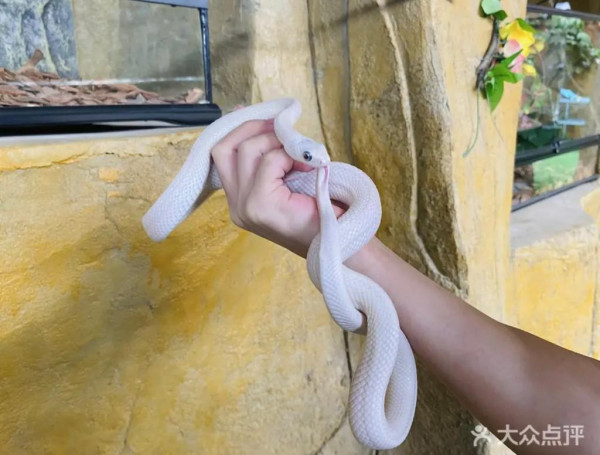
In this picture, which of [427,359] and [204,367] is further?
[204,367]

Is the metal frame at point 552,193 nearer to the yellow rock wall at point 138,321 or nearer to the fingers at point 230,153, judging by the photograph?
the yellow rock wall at point 138,321

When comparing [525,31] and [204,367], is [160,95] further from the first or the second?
[525,31]

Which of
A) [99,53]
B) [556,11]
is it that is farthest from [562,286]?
[99,53]

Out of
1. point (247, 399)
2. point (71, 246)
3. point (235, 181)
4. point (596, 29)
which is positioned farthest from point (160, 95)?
point (596, 29)

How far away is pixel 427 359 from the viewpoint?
0.66 m

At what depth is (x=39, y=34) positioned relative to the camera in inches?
37.8

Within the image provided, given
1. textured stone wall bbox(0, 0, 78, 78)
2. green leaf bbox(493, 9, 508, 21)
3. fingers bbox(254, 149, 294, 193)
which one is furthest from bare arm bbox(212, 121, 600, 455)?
green leaf bbox(493, 9, 508, 21)

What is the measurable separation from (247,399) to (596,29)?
5.03 feet

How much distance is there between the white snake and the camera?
1.77ft

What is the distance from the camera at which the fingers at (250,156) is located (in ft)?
1.94

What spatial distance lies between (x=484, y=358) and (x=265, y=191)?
318mm

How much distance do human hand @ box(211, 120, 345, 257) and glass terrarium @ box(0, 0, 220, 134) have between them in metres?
0.35

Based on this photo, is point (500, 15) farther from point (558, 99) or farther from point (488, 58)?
point (558, 99)

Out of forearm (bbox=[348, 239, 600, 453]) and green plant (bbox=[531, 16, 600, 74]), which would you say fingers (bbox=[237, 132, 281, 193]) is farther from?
green plant (bbox=[531, 16, 600, 74])
